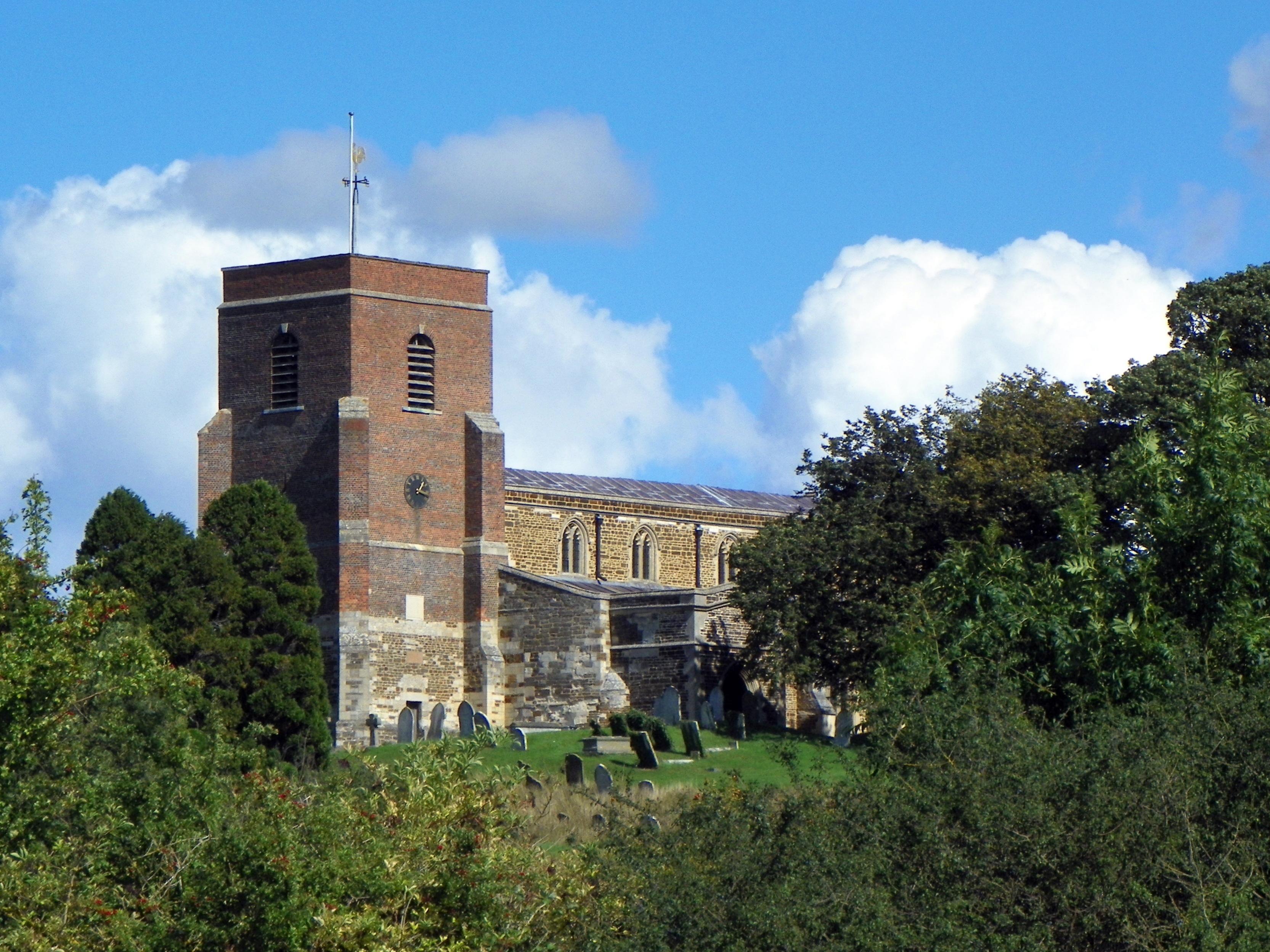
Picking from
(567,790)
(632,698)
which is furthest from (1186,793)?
(632,698)

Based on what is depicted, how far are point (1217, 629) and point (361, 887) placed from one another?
41.9ft

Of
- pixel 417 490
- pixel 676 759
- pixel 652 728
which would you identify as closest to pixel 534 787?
pixel 676 759

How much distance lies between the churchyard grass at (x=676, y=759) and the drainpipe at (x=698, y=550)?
1497 centimetres

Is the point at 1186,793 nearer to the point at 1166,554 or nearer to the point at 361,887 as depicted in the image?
the point at 361,887

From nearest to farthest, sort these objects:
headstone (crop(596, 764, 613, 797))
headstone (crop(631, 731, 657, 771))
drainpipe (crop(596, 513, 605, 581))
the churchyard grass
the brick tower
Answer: headstone (crop(596, 764, 613, 797)) → the churchyard grass → headstone (crop(631, 731, 657, 771)) → the brick tower → drainpipe (crop(596, 513, 605, 581))

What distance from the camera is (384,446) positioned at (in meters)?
58.1

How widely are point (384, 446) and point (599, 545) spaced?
11714 mm

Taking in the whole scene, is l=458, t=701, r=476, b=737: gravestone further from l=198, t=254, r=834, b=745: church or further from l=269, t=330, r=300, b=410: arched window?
l=269, t=330, r=300, b=410: arched window

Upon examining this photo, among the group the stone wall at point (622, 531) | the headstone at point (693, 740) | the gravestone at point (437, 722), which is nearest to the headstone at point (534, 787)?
the headstone at point (693, 740)

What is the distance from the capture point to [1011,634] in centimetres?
→ 2712

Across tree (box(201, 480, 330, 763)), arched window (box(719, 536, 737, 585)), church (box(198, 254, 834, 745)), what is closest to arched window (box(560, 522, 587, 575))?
church (box(198, 254, 834, 745))

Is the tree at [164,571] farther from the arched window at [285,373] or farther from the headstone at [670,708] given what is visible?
Result: the headstone at [670,708]

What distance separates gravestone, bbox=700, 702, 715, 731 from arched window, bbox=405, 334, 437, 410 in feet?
39.2

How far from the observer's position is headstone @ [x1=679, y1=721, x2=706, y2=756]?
47500 mm
